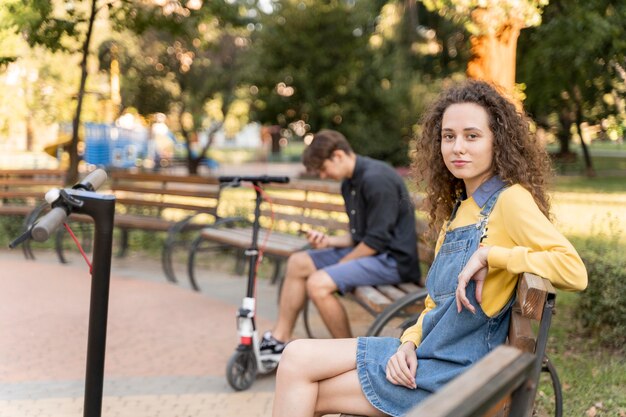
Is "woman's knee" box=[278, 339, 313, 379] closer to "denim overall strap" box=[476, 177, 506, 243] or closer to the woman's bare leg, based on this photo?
the woman's bare leg

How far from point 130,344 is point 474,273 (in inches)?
149

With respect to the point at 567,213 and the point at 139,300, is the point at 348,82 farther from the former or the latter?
the point at 139,300

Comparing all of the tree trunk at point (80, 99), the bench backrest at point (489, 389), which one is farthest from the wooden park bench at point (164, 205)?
the bench backrest at point (489, 389)

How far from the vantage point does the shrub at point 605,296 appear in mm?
4723

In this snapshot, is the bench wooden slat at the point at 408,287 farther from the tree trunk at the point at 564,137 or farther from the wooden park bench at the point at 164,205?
the tree trunk at the point at 564,137

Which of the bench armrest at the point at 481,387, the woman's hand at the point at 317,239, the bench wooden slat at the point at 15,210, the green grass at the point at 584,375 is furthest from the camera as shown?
the bench wooden slat at the point at 15,210

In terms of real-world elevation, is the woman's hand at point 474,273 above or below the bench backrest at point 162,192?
above

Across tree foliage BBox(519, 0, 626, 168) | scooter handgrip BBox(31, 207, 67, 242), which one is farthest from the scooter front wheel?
tree foliage BBox(519, 0, 626, 168)

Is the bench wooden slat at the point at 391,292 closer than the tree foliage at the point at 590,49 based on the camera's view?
Yes

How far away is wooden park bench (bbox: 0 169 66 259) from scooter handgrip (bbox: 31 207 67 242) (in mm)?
8168

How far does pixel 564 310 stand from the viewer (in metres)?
6.27

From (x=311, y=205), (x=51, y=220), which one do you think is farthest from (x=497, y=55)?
(x=51, y=220)

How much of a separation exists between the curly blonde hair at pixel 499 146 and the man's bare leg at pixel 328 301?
202 cm

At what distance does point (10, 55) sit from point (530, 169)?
6.08m
